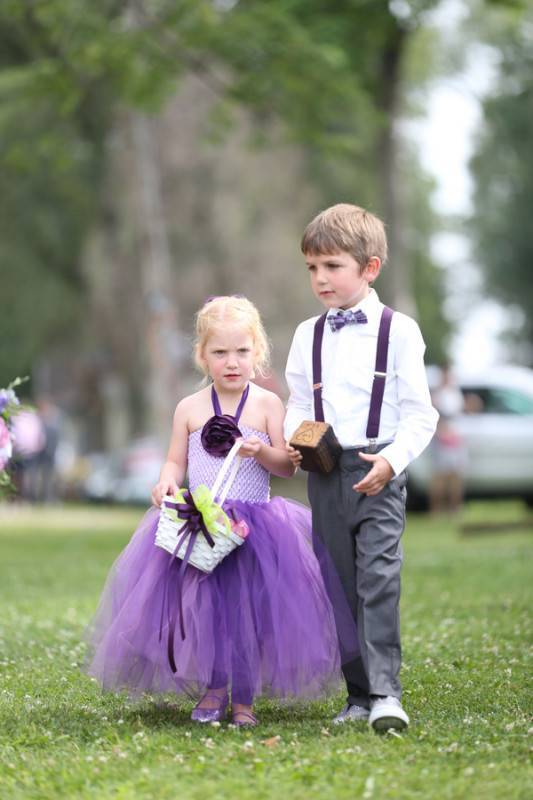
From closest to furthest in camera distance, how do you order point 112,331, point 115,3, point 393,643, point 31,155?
point 393,643 < point 115,3 < point 31,155 < point 112,331

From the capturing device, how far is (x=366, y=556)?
17.6ft

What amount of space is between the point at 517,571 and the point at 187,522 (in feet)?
23.5

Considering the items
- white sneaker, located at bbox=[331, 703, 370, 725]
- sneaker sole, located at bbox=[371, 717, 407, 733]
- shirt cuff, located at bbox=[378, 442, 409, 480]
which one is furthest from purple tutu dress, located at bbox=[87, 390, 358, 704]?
shirt cuff, located at bbox=[378, 442, 409, 480]

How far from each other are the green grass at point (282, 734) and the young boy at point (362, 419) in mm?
378

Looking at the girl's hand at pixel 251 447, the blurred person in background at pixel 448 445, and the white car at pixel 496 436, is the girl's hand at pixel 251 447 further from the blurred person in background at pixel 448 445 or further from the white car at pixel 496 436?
the white car at pixel 496 436

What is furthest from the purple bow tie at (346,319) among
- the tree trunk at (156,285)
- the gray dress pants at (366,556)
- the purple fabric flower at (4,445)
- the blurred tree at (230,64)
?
the tree trunk at (156,285)

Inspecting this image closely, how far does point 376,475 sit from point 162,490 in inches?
34.6

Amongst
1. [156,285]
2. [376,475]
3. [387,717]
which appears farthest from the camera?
A: [156,285]

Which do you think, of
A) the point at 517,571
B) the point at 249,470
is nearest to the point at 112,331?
the point at 517,571

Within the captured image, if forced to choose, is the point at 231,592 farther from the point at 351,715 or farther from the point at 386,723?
the point at 386,723

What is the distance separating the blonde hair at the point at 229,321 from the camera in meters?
5.67

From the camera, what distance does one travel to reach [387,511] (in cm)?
540

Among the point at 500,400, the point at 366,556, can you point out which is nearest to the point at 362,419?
the point at 366,556

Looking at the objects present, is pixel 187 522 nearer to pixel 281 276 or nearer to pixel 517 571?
pixel 517 571
